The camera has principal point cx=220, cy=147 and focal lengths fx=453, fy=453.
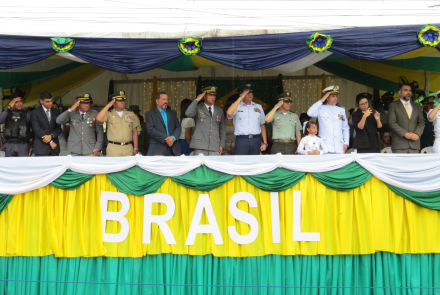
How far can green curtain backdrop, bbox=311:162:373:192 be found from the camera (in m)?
4.98

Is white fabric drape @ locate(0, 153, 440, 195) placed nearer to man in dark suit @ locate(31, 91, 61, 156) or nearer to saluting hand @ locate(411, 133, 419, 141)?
saluting hand @ locate(411, 133, 419, 141)

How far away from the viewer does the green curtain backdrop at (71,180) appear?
511cm

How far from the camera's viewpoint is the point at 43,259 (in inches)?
202

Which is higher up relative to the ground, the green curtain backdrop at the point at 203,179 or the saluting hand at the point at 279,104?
the saluting hand at the point at 279,104

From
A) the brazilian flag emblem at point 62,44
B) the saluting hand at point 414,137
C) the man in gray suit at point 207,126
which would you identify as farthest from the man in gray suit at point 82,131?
the saluting hand at point 414,137

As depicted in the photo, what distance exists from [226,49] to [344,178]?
81.2 inches

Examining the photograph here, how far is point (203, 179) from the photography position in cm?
508

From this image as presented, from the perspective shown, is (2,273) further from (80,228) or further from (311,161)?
(311,161)

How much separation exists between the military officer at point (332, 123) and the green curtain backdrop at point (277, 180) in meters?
1.16

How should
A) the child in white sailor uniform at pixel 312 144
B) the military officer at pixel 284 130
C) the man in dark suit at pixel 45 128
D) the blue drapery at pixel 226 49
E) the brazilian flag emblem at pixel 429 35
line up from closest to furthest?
the brazilian flag emblem at pixel 429 35 < the blue drapery at pixel 226 49 < the child in white sailor uniform at pixel 312 144 < the man in dark suit at pixel 45 128 < the military officer at pixel 284 130

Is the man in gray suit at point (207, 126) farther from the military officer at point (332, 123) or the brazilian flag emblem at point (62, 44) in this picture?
the brazilian flag emblem at point (62, 44)

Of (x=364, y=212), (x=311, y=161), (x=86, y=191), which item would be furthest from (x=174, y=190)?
(x=364, y=212)

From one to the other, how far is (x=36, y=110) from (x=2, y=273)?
218 cm

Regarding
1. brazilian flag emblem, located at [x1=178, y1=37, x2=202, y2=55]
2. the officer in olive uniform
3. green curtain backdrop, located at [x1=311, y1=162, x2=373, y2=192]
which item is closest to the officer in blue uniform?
brazilian flag emblem, located at [x1=178, y1=37, x2=202, y2=55]
